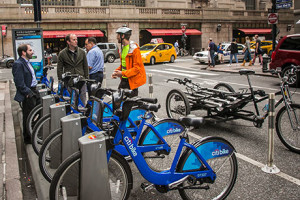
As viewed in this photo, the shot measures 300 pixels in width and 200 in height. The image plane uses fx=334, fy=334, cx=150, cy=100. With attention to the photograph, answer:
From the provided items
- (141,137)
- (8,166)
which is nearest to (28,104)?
(8,166)

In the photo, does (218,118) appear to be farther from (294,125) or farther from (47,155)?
(47,155)

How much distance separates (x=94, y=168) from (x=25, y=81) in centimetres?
369

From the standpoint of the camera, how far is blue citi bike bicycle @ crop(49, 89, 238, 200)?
3.39 metres

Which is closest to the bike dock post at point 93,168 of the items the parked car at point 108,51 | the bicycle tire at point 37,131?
the bicycle tire at point 37,131

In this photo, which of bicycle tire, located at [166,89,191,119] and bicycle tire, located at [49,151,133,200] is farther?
bicycle tire, located at [166,89,191,119]

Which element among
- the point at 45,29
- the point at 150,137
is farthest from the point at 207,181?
the point at 45,29

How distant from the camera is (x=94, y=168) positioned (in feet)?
10.6

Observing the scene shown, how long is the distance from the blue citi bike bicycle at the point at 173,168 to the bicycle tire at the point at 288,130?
2102mm

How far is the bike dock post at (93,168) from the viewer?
10.5 ft

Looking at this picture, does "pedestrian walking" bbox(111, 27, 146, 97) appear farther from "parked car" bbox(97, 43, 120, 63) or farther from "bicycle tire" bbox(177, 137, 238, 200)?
"parked car" bbox(97, 43, 120, 63)

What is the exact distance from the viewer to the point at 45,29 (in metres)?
34.6

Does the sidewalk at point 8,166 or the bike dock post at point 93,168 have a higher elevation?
the bike dock post at point 93,168

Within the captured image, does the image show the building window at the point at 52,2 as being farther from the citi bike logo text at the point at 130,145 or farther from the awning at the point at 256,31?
the citi bike logo text at the point at 130,145

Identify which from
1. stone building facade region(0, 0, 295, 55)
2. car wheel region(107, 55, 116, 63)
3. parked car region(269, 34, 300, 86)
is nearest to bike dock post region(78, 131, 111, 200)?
parked car region(269, 34, 300, 86)
